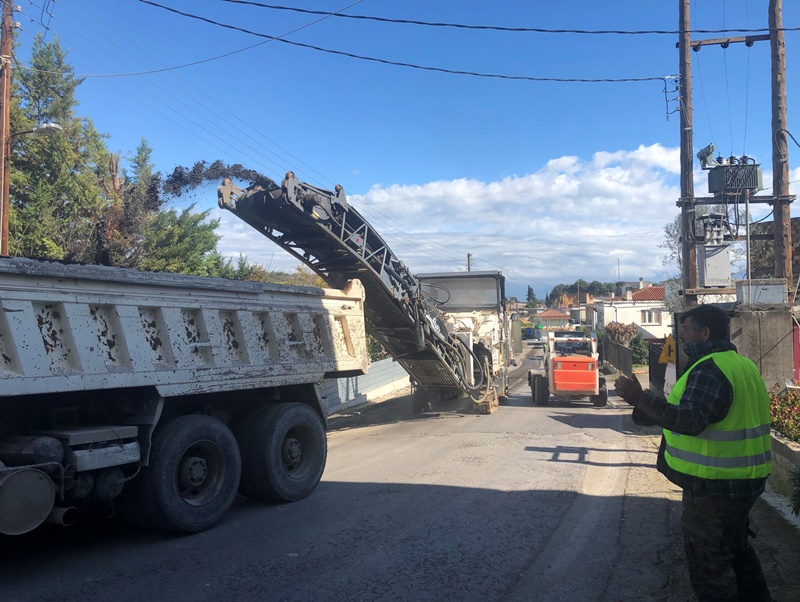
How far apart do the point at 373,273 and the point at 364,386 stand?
8.34 m

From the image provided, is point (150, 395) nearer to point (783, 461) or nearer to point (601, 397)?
point (783, 461)

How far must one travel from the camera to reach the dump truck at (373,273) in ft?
28.5

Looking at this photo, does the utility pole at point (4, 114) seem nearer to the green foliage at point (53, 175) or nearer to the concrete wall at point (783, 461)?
the green foliage at point (53, 175)

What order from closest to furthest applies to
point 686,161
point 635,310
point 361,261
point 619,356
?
point 361,261 → point 686,161 → point 619,356 → point 635,310

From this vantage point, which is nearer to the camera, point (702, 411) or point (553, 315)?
point (702, 411)

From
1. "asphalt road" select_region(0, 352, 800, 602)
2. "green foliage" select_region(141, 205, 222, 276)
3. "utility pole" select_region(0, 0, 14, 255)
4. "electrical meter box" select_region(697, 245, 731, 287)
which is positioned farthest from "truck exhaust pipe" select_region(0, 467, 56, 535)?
"green foliage" select_region(141, 205, 222, 276)

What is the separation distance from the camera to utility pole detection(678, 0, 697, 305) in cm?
1383

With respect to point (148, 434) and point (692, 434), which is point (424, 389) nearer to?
point (148, 434)

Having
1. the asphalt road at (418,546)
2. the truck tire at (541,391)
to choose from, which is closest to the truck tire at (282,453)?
the asphalt road at (418,546)

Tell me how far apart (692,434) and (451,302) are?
12.5m

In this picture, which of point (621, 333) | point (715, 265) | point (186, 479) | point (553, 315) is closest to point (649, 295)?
point (621, 333)

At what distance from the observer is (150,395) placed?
5.50 meters

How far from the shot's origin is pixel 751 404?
11.4 feet

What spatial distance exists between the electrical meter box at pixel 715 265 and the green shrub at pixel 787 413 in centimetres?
397
